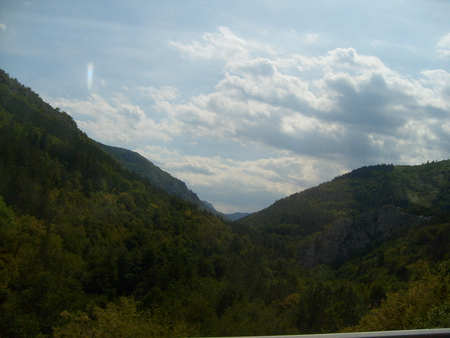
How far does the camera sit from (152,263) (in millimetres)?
48906

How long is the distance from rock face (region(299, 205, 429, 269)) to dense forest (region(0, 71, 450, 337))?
145 centimetres

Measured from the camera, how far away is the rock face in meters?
125

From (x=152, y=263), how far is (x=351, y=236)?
10800 cm

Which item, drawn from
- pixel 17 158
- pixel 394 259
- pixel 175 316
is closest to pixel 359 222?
pixel 394 259

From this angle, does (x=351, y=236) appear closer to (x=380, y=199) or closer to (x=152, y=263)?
(x=380, y=199)

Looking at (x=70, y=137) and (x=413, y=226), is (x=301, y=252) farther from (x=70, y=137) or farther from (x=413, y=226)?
(x=70, y=137)

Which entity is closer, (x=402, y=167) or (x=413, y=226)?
(x=413, y=226)

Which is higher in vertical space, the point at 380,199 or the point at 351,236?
the point at 380,199

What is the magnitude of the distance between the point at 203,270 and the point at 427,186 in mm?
124797

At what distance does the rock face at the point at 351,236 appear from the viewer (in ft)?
410

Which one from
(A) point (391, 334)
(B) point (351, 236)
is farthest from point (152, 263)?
(B) point (351, 236)

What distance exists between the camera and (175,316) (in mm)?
21141

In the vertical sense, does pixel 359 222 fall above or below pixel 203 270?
above

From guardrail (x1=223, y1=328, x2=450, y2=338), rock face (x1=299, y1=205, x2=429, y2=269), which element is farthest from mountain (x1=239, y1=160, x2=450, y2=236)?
guardrail (x1=223, y1=328, x2=450, y2=338)
